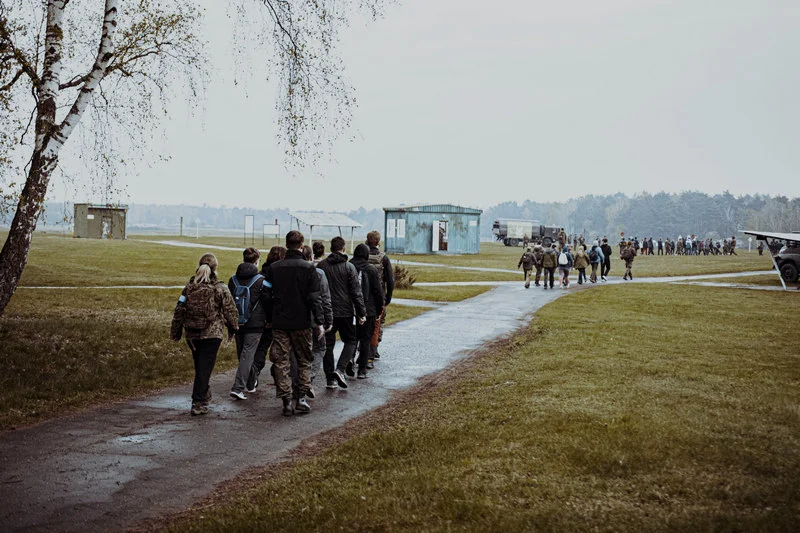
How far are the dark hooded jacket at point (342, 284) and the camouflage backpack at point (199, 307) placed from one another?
195 centimetres

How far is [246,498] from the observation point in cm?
603

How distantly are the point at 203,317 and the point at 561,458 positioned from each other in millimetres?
4490

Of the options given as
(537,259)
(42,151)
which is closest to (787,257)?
(537,259)

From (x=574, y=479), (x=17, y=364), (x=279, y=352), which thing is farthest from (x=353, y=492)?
(x=17, y=364)

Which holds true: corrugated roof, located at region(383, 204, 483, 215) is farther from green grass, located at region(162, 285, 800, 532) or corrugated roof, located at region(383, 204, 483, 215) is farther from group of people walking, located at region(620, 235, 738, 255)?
green grass, located at region(162, 285, 800, 532)

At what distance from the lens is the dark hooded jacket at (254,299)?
31.7ft

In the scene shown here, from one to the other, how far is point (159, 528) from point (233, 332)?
154 inches

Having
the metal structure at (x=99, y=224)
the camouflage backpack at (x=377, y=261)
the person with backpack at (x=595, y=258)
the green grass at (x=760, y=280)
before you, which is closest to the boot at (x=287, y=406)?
the camouflage backpack at (x=377, y=261)

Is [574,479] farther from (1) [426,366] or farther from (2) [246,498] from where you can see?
(1) [426,366]

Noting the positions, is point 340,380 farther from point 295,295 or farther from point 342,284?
point 295,295

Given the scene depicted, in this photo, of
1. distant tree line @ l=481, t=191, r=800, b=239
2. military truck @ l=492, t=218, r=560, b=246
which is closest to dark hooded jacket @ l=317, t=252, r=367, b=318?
military truck @ l=492, t=218, r=560, b=246

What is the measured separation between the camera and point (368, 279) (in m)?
11.3

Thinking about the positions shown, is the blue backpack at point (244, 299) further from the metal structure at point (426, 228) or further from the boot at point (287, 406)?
the metal structure at point (426, 228)

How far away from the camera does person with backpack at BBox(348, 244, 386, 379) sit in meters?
11.3
